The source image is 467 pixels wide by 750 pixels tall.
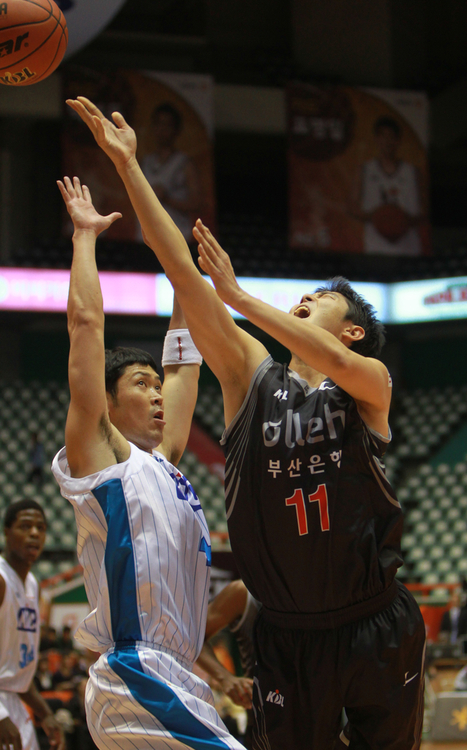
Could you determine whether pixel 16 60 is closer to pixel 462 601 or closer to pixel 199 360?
pixel 199 360

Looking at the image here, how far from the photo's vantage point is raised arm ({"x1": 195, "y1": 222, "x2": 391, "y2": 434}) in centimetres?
246

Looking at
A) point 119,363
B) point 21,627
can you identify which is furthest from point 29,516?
point 119,363

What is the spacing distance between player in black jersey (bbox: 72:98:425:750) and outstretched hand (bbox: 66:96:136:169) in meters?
0.13

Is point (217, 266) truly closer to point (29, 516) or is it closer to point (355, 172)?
point (29, 516)

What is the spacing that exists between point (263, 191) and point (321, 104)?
4.31 m

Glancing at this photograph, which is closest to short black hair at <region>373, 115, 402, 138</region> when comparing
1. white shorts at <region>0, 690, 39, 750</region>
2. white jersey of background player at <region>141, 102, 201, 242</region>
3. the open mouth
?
white jersey of background player at <region>141, 102, 201, 242</region>

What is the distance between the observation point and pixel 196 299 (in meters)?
2.70

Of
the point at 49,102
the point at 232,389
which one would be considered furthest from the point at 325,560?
the point at 49,102

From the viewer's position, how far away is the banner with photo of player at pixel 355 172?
55.1 feet

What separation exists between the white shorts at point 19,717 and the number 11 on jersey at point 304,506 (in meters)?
3.04

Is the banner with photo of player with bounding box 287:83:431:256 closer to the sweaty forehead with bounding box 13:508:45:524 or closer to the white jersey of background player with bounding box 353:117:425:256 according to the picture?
the white jersey of background player with bounding box 353:117:425:256

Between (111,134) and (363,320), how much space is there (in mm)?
1167

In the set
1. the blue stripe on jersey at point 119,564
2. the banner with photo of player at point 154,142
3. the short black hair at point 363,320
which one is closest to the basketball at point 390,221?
the banner with photo of player at point 154,142

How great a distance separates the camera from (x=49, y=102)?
16500mm
